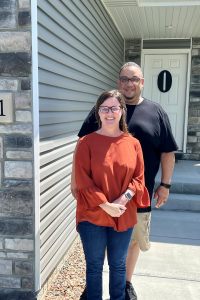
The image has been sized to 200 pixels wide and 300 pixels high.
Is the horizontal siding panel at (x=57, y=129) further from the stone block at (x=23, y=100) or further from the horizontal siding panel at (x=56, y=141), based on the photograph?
the stone block at (x=23, y=100)

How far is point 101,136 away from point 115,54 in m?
3.61

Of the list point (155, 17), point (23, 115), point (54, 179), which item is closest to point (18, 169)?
point (23, 115)

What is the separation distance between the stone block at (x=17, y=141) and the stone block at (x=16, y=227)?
0.51m

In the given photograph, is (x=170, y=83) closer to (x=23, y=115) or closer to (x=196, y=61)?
(x=196, y=61)

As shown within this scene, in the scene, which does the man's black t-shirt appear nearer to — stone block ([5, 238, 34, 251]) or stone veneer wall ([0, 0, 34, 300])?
stone veneer wall ([0, 0, 34, 300])

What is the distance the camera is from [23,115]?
1.90 m

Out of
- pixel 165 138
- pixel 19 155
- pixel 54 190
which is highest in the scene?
pixel 165 138

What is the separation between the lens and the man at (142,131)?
191 centimetres

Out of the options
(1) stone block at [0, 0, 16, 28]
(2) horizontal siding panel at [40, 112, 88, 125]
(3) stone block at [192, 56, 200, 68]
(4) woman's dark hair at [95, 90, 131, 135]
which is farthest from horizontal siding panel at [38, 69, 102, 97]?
(3) stone block at [192, 56, 200, 68]

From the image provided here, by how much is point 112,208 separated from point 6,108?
940 millimetres

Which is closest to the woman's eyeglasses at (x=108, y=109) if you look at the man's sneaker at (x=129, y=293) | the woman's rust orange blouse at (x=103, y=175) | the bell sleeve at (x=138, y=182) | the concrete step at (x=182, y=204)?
the woman's rust orange blouse at (x=103, y=175)

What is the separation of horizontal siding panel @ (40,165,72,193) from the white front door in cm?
372

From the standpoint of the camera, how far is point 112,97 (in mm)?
1665

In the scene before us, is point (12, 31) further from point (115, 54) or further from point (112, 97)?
point (115, 54)
